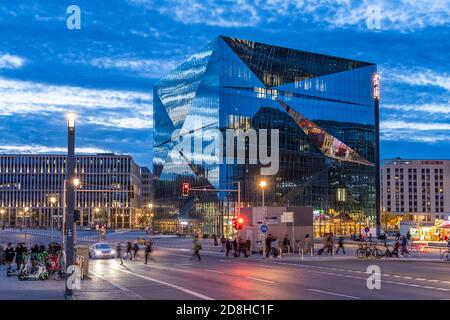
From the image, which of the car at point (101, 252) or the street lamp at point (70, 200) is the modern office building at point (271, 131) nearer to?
the car at point (101, 252)

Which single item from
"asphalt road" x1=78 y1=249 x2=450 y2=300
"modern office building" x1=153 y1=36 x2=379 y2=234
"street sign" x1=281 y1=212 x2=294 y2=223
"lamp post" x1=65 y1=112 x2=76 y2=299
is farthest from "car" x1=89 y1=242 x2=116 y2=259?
"modern office building" x1=153 y1=36 x2=379 y2=234

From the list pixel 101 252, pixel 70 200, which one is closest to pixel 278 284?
pixel 70 200

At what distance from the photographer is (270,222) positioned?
176 feet

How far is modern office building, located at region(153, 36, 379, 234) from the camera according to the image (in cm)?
10081

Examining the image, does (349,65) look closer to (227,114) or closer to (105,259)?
(227,114)

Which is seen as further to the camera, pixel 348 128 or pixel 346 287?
pixel 348 128

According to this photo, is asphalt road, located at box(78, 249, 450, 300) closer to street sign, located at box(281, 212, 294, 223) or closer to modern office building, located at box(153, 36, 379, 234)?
street sign, located at box(281, 212, 294, 223)

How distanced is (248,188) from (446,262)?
59789 mm

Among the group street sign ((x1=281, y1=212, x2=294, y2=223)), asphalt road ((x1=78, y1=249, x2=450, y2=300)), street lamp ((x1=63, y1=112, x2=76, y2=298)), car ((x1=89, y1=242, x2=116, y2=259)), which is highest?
street lamp ((x1=63, y1=112, x2=76, y2=298))

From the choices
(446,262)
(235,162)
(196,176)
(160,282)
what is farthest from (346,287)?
(196,176)

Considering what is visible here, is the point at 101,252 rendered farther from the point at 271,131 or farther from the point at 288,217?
the point at 271,131

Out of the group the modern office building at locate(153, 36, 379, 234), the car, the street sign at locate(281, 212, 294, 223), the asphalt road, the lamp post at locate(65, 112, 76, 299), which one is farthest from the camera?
the modern office building at locate(153, 36, 379, 234)

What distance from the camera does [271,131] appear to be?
106 meters

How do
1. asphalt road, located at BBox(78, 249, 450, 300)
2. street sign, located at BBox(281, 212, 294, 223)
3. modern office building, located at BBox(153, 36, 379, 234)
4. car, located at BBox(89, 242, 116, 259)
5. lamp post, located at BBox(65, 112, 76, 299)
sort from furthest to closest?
modern office building, located at BBox(153, 36, 379, 234) → car, located at BBox(89, 242, 116, 259) → street sign, located at BBox(281, 212, 294, 223) → asphalt road, located at BBox(78, 249, 450, 300) → lamp post, located at BBox(65, 112, 76, 299)
